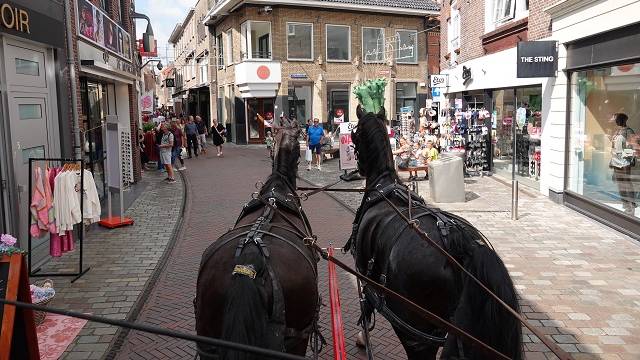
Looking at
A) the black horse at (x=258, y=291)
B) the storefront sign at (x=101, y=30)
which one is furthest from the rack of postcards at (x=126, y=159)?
the black horse at (x=258, y=291)

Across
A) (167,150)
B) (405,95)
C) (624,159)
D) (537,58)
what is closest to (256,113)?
(405,95)

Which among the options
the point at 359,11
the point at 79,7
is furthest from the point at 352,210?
the point at 359,11

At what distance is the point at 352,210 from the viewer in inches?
456

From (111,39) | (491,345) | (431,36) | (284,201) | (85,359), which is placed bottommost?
(85,359)

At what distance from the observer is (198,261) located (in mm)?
8070

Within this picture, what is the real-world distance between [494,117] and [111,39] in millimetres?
11414

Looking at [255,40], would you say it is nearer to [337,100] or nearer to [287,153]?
[337,100]

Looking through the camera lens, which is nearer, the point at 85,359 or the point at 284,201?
the point at 284,201

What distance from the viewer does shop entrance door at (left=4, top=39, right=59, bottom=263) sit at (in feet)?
23.8

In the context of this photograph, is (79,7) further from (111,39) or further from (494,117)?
(494,117)

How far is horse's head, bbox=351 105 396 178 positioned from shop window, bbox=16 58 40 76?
220 inches

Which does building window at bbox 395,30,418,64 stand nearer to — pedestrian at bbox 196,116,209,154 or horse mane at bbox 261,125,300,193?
pedestrian at bbox 196,116,209,154

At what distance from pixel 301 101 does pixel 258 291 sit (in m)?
28.6

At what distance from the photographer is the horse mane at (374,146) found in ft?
15.3
